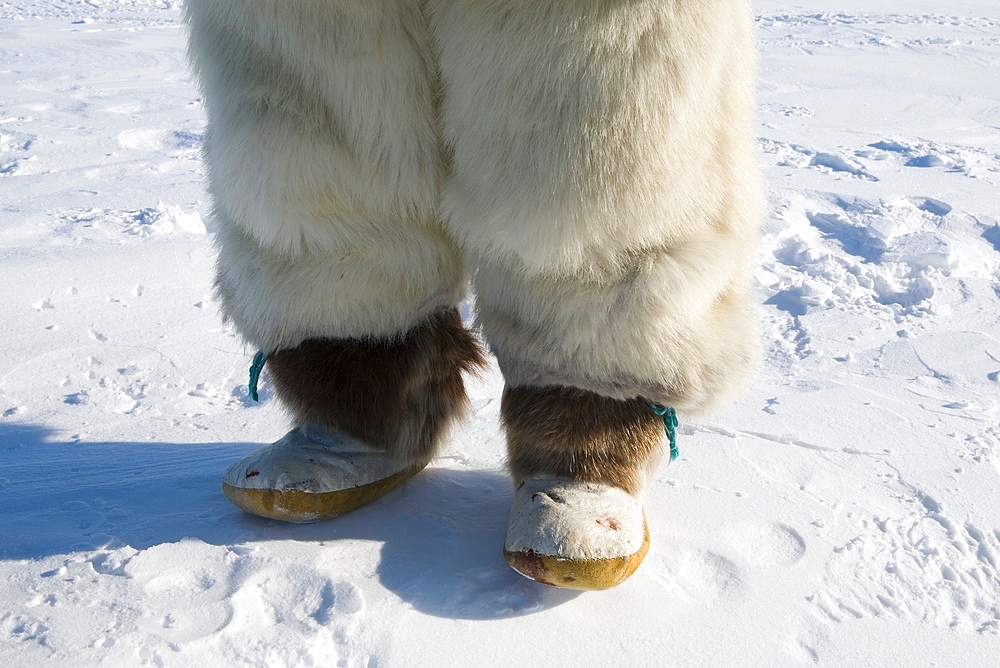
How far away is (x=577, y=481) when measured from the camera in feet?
3.50

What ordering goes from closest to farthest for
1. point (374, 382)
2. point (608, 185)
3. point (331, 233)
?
point (608, 185), point (331, 233), point (374, 382)

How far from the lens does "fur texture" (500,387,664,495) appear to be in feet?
3.49

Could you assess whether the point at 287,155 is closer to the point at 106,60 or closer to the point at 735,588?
the point at 735,588

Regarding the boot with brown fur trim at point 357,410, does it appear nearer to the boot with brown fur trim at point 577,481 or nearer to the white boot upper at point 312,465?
the white boot upper at point 312,465

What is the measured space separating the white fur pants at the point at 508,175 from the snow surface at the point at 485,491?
0.22 meters

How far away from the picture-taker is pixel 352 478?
1.12 metres

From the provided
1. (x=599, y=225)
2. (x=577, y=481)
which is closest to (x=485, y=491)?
(x=577, y=481)

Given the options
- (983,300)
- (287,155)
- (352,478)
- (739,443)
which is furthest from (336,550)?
(983,300)

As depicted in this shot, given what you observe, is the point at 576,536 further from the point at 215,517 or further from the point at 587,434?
the point at 215,517

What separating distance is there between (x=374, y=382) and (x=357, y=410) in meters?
0.04

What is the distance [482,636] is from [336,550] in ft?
0.71

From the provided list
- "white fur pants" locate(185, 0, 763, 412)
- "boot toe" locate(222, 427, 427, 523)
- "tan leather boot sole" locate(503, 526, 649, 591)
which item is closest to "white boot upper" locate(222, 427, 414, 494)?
"boot toe" locate(222, 427, 427, 523)

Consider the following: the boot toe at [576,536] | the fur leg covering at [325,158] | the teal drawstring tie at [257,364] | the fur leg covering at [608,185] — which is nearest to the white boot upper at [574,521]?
the boot toe at [576,536]

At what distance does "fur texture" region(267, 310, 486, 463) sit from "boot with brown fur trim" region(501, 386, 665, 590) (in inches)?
4.8
